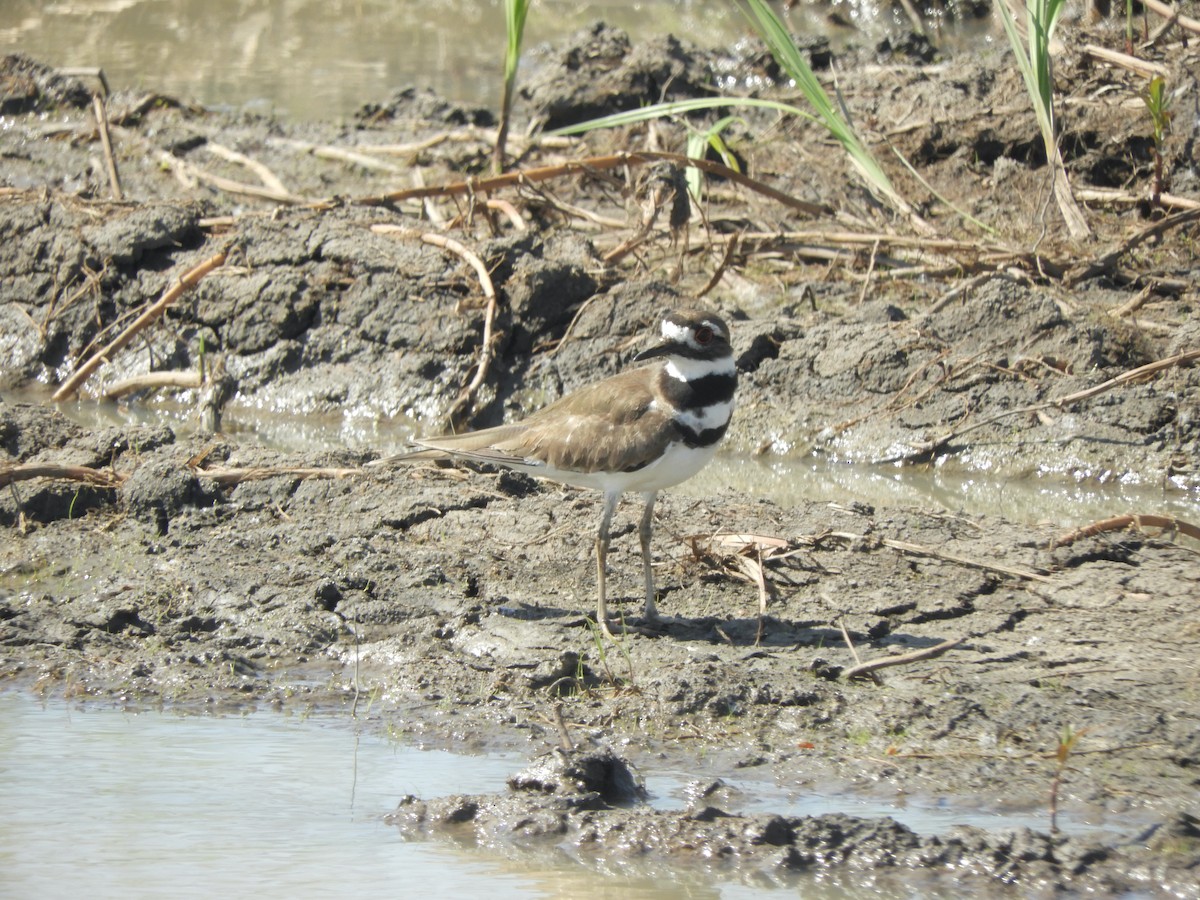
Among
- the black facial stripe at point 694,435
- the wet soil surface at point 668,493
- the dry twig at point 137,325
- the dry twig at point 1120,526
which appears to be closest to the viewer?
the wet soil surface at point 668,493

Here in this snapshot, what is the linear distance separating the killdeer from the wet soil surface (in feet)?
1.56

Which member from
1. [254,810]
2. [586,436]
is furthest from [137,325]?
[254,810]

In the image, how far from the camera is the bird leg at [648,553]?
234 inches

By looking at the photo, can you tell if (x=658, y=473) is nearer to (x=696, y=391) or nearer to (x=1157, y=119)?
(x=696, y=391)

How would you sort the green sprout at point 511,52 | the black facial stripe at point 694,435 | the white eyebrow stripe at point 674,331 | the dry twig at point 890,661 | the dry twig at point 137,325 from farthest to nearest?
the green sprout at point 511,52 → the dry twig at point 137,325 → the white eyebrow stripe at point 674,331 → the black facial stripe at point 694,435 → the dry twig at point 890,661

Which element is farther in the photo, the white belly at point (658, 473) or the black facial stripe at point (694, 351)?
the black facial stripe at point (694, 351)

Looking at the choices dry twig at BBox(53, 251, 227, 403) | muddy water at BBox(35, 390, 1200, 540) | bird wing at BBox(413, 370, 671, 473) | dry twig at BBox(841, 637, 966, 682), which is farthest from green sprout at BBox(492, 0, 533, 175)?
dry twig at BBox(841, 637, 966, 682)

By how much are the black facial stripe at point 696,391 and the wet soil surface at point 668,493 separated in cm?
69

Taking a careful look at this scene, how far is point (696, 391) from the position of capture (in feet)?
19.2

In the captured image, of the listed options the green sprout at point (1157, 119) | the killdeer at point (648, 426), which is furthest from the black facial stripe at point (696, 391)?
the green sprout at point (1157, 119)

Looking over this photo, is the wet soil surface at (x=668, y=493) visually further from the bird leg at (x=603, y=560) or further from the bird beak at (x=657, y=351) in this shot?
the bird beak at (x=657, y=351)

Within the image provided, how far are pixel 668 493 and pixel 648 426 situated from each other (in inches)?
66.5

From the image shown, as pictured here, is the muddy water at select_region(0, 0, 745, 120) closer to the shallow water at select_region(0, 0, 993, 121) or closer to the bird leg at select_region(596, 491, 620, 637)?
the shallow water at select_region(0, 0, 993, 121)

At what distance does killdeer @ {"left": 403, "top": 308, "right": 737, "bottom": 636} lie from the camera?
581 centimetres
